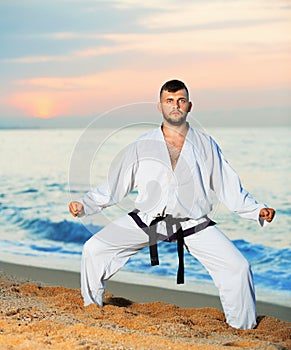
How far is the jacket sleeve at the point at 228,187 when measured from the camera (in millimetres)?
3951

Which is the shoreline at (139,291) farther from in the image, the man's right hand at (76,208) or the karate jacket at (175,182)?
the man's right hand at (76,208)

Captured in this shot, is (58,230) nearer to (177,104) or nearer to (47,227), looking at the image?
(47,227)

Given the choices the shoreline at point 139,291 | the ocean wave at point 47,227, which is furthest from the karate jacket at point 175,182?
the ocean wave at point 47,227

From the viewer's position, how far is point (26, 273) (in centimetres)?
596

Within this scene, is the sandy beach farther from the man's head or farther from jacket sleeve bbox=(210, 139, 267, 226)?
the man's head

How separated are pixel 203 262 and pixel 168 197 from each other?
1.30ft

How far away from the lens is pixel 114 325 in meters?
Result: 3.64

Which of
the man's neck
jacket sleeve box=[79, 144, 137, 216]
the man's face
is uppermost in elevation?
the man's face

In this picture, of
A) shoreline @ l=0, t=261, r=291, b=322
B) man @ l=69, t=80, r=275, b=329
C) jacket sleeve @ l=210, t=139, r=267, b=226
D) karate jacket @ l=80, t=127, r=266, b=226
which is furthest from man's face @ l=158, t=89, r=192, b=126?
shoreline @ l=0, t=261, r=291, b=322

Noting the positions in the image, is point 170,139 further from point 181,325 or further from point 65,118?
point 65,118

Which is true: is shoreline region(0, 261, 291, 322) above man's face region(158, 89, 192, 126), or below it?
below

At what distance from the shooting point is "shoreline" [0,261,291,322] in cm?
506

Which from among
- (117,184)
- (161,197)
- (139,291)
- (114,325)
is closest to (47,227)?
(139,291)

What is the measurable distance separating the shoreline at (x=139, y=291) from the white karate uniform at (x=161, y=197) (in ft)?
3.56
